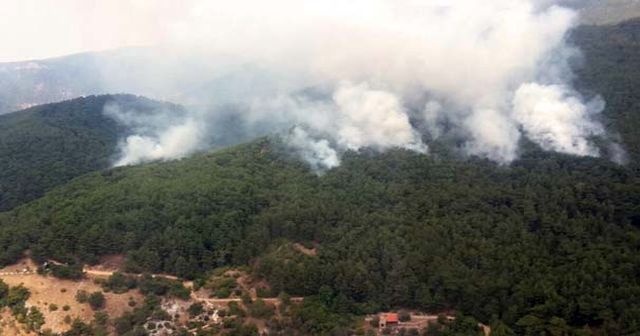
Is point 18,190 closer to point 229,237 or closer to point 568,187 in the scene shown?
point 229,237

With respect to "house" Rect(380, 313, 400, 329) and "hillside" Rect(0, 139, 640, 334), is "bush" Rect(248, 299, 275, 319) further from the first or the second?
"house" Rect(380, 313, 400, 329)

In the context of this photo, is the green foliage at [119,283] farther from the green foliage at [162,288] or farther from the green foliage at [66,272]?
the green foliage at [66,272]

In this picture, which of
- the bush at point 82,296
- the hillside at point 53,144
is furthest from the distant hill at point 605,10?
the bush at point 82,296

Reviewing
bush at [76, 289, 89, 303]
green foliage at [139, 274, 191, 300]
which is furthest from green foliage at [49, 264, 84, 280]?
green foliage at [139, 274, 191, 300]

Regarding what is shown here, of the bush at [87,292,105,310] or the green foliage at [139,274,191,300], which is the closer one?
the bush at [87,292,105,310]

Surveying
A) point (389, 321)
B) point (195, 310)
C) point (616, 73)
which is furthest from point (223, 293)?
point (616, 73)

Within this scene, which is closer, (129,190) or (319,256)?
(319,256)

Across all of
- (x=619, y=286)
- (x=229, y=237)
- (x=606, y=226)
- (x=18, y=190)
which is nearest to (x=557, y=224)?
(x=606, y=226)
